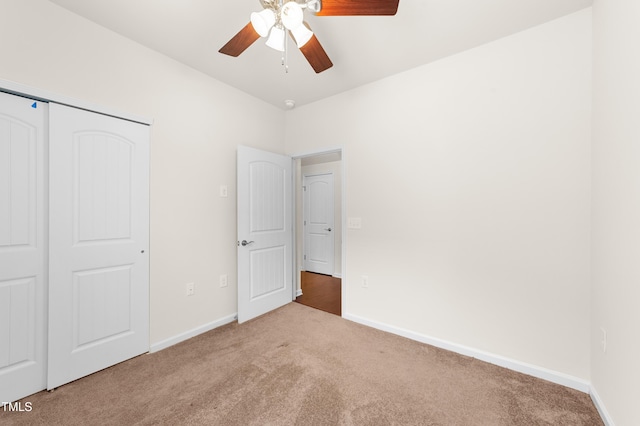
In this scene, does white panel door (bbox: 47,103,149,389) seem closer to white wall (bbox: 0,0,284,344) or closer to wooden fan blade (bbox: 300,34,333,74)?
white wall (bbox: 0,0,284,344)

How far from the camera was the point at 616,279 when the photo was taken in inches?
54.0

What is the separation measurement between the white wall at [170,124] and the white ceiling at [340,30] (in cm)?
17

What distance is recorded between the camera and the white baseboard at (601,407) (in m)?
1.42

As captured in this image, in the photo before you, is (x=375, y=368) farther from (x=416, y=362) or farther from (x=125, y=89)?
(x=125, y=89)

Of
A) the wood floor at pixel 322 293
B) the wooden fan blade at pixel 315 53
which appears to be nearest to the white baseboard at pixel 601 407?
the wood floor at pixel 322 293

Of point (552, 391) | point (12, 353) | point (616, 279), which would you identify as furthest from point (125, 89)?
point (552, 391)

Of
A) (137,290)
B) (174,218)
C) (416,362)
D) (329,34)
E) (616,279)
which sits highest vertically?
(329,34)

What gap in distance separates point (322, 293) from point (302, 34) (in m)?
3.31

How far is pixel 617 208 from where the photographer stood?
1363 millimetres

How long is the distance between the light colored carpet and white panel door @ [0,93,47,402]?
22 cm

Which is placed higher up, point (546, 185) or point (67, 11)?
point (67, 11)

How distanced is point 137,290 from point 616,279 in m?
3.29

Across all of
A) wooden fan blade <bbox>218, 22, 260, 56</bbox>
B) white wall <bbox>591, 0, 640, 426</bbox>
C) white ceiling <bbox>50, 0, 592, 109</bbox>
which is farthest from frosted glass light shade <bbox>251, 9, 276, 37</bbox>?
white wall <bbox>591, 0, 640, 426</bbox>

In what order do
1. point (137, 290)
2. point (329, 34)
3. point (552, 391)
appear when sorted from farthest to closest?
point (137, 290), point (329, 34), point (552, 391)
